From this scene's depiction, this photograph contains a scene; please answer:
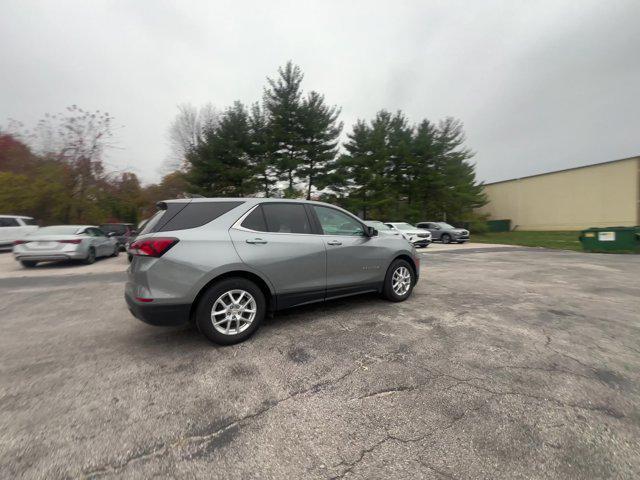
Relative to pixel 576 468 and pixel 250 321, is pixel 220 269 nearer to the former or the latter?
pixel 250 321

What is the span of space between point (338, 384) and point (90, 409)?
74.5 inches

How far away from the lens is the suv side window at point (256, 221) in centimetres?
328

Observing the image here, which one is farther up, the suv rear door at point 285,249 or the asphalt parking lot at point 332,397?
the suv rear door at point 285,249

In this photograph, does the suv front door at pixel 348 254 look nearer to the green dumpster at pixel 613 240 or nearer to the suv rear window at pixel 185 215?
the suv rear window at pixel 185 215

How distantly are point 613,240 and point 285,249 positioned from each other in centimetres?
1702

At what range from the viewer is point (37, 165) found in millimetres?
20375

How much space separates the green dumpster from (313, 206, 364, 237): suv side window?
1499cm

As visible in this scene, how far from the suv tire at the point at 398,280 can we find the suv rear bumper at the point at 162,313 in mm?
2929

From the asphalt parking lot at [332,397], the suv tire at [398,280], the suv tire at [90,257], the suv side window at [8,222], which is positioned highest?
the suv side window at [8,222]

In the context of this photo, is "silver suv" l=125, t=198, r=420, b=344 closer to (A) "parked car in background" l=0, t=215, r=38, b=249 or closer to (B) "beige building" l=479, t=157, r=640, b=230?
(A) "parked car in background" l=0, t=215, r=38, b=249

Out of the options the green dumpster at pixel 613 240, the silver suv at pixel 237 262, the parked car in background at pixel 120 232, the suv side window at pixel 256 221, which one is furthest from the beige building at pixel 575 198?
the parked car in background at pixel 120 232

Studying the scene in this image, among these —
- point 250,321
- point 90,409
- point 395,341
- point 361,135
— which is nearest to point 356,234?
point 395,341

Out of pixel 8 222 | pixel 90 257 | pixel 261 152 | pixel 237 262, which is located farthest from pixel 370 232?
pixel 261 152

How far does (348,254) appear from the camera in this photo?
3908mm
